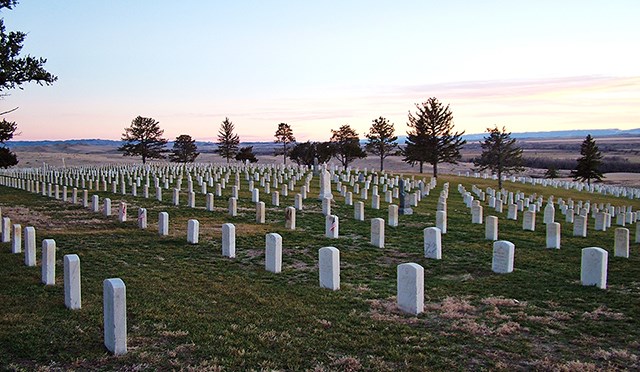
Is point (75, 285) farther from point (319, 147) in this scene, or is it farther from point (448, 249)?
point (319, 147)

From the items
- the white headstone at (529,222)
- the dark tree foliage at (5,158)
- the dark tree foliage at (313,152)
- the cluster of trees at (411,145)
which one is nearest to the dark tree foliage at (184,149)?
the cluster of trees at (411,145)

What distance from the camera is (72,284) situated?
24.1 ft

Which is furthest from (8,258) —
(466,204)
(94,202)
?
(466,204)

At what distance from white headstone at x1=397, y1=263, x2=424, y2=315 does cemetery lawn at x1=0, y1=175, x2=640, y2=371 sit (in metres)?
0.19

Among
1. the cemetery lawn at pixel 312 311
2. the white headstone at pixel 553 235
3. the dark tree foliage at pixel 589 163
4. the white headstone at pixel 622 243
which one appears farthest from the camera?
the dark tree foliage at pixel 589 163

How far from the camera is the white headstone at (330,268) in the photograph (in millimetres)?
8930

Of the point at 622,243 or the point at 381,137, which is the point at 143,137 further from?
the point at 622,243

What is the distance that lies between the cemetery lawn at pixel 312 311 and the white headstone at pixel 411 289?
19 centimetres

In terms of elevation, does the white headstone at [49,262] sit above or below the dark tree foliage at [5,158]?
below

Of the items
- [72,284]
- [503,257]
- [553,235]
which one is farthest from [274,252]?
[553,235]

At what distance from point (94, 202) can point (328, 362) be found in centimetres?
1711

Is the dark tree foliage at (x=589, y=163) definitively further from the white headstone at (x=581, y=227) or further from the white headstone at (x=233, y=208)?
the white headstone at (x=233, y=208)

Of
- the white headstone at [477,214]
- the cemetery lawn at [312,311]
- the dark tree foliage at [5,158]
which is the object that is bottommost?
the cemetery lawn at [312,311]

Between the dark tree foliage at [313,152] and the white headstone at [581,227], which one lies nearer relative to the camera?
the white headstone at [581,227]
